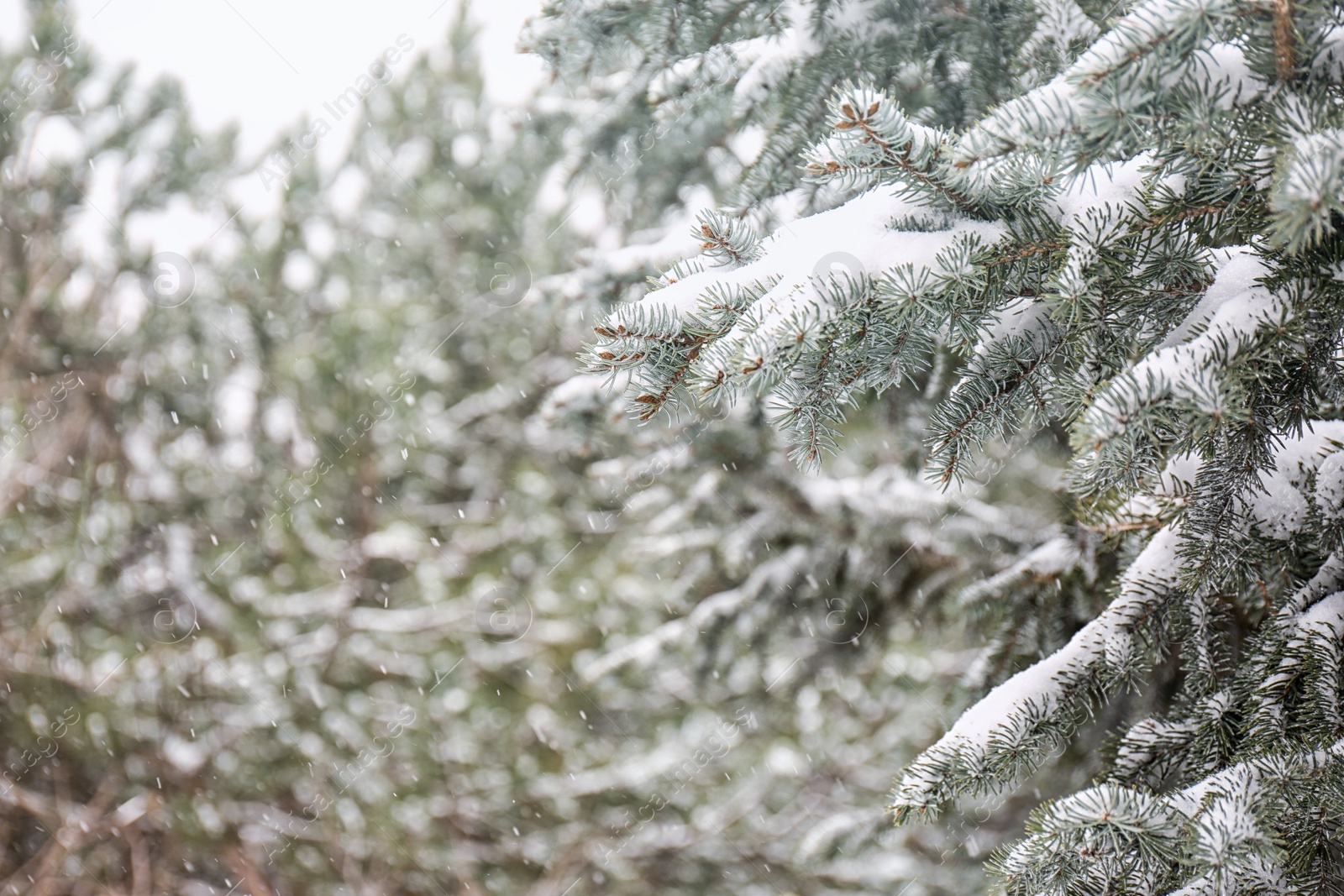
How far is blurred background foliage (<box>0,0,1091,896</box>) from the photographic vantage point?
3605mm

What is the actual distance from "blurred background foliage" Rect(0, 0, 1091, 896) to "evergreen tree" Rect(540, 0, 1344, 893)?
2580 mm

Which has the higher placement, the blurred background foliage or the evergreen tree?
the evergreen tree

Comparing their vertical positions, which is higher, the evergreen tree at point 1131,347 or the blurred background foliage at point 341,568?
the evergreen tree at point 1131,347

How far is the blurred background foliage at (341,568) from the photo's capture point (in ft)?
11.8

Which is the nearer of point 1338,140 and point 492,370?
point 1338,140

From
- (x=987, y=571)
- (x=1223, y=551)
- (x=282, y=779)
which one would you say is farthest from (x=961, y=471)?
(x=282, y=779)

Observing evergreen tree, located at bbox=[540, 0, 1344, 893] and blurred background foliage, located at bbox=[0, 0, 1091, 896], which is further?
blurred background foliage, located at bbox=[0, 0, 1091, 896]

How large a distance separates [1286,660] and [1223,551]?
0.13 m

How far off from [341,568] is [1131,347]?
373cm

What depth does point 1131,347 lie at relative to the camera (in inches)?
29.9

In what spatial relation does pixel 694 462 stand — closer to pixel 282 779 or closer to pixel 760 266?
pixel 760 266

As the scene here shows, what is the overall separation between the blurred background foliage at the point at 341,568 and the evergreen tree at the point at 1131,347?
258 cm

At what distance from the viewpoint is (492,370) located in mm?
3795

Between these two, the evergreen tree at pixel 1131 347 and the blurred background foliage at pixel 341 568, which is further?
the blurred background foliage at pixel 341 568
